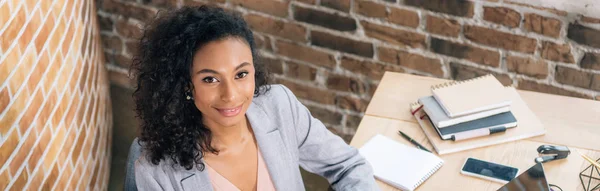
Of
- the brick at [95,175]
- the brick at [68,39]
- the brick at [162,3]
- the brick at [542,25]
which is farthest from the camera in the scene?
the brick at [162,3]

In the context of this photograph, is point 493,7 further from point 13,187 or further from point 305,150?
point 13,187

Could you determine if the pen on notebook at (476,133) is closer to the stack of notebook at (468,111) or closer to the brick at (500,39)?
the stack of notebook at (468,111)

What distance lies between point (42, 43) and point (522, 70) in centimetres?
149

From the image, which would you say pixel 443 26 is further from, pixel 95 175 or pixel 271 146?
pixel 95 175

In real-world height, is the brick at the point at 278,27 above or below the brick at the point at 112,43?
above

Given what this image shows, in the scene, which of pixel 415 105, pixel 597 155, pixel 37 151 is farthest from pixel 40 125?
pixel 597 155

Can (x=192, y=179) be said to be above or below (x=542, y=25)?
below

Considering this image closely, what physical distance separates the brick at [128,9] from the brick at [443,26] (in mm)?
1097

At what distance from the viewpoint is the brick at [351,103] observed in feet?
9.84

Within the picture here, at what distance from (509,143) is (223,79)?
2.54ft

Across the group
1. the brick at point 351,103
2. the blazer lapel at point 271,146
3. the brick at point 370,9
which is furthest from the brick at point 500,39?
the blazer lapel at point 271,146

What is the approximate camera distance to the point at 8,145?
186 centimetres

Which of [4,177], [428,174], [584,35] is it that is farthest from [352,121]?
[4,177]

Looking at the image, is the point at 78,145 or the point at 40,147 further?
the point at 78,145
